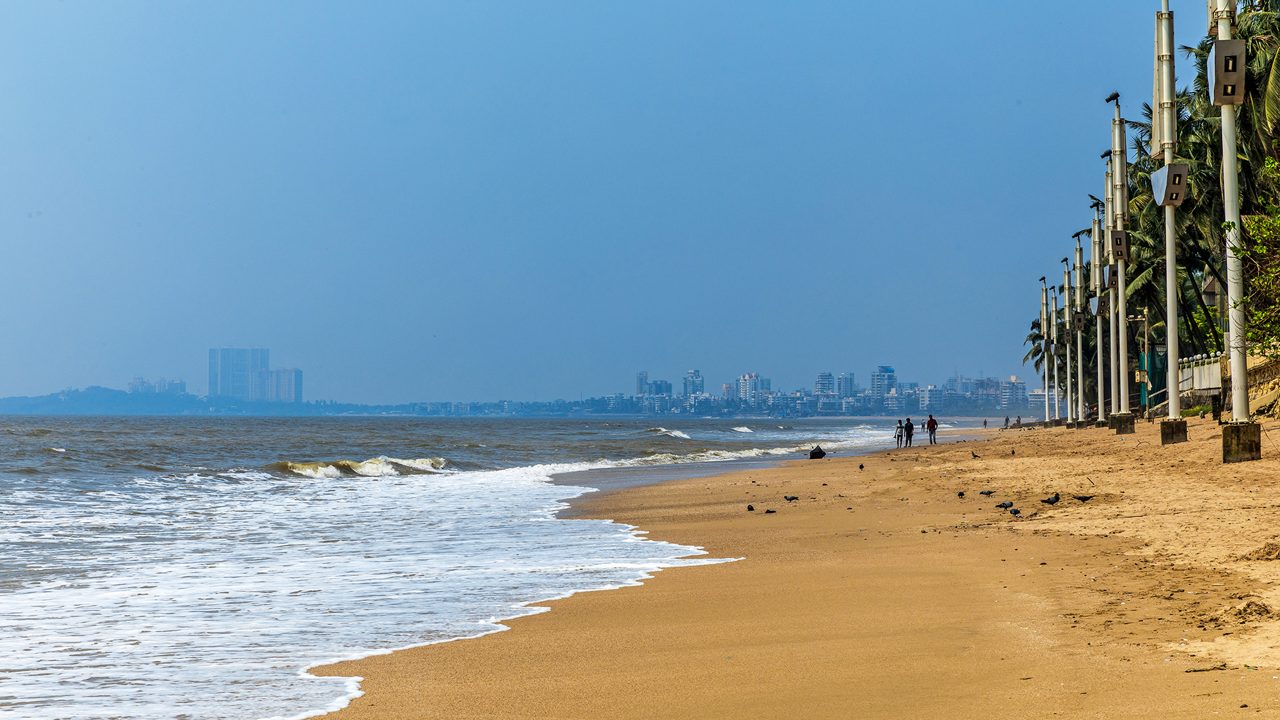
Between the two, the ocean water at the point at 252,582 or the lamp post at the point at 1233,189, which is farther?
the lamp post at the point at 1233,189

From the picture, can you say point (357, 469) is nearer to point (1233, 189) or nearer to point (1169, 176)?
point (1169, 176)

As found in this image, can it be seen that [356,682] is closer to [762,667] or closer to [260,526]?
[762,667]

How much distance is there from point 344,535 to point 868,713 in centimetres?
1265

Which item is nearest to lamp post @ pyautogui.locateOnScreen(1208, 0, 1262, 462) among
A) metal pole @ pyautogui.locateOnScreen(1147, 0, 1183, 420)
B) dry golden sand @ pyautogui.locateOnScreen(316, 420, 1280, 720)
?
dry golden sand @ pyautogui.locateOnScreen(316, 420, 1280, 720)

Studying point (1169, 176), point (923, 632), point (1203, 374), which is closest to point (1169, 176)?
point (1169, 176)

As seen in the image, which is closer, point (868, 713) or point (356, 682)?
point (868, 713)

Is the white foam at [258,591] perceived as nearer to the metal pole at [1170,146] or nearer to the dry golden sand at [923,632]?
the dry golden sand at [923,632]

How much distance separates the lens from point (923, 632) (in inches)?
301

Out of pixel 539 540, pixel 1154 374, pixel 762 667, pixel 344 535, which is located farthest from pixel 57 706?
pixel 1154 374

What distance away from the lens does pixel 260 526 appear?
62.6 feet

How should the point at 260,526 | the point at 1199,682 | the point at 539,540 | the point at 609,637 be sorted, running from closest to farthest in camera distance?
the point at 1199,682 → the point at 609,637 → the point at 539,540 → the point at 260,526

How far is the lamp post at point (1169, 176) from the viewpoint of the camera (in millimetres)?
26078

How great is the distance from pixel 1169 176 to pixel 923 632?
21333mm

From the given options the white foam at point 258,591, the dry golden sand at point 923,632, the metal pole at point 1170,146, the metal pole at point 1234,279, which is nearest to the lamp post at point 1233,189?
the metal pole at point 1234,279
